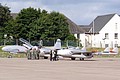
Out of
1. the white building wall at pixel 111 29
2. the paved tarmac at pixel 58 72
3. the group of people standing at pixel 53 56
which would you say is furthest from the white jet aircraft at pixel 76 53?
the white building wall at pixel 111 29

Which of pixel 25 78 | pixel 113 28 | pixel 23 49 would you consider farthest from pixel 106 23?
pixel 25 78

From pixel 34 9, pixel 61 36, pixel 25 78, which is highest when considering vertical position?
pixel 34 9

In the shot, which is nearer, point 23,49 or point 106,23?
point 23,49

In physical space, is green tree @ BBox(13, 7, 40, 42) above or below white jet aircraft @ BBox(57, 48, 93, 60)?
above

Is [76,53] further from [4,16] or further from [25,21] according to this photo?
[4,16]

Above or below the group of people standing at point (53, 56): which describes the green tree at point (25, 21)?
above

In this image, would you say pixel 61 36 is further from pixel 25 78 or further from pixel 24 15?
pixel 25 78

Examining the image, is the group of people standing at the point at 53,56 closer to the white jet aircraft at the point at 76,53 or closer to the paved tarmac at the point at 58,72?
the white jet aircraft at the point at 76,53

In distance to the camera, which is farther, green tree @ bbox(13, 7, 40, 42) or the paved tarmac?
green tree @ bbox(13, 7, 40, 42)

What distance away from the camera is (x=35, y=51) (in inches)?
2189

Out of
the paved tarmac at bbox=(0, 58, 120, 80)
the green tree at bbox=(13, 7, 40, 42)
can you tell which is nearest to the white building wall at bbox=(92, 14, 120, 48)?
the green tree at bbox=(13, 7, 40, 42)

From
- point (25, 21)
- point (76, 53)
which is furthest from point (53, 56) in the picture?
point (25, 21)

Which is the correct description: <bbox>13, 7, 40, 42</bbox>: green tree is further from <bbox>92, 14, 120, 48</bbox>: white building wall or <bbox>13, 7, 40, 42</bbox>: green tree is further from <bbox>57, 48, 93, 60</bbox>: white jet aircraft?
<bbox>57, 48, 93, 60</bbox>: white jet aircraft

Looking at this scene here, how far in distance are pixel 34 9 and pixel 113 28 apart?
24.0 m
